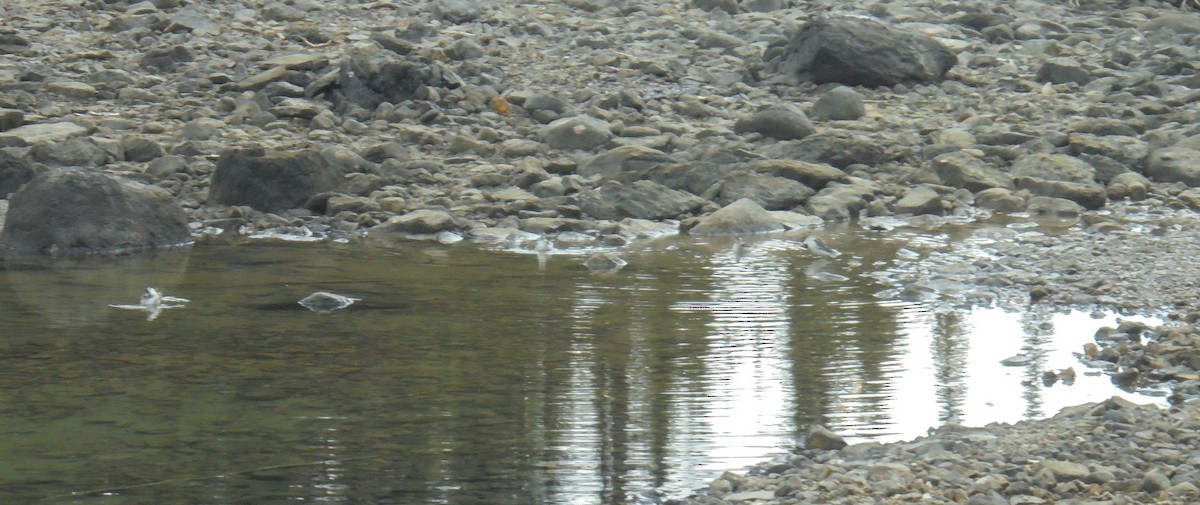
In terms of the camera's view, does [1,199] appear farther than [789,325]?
Yes

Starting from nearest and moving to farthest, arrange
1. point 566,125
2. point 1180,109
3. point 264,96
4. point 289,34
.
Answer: point 566,125 < point 264,96 < point 1180,109 < point 289,34

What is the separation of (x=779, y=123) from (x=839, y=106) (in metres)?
1.12

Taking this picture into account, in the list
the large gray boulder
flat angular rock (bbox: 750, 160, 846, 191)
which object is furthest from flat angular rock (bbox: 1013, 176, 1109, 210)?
the large gray boulder

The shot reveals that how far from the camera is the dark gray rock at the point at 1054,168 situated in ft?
35.7

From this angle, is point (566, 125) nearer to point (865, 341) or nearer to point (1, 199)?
point (1, 199)

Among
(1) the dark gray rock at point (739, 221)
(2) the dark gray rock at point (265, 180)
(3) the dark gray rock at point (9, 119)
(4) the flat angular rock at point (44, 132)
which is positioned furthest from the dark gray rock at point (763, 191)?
(3) the dark gray rock at point (9, 119)

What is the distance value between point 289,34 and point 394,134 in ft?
11.7

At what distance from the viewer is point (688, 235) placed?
30.4ft

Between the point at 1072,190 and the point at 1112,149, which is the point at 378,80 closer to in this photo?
the point at 1072,190

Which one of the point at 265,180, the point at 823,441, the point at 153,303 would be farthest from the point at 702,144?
the point at 823,441

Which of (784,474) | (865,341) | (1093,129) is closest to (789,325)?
(865,341)

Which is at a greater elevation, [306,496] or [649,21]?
[649,21]

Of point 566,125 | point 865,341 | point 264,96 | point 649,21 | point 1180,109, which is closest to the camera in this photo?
point 865,341

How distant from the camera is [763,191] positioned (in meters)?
10.0
